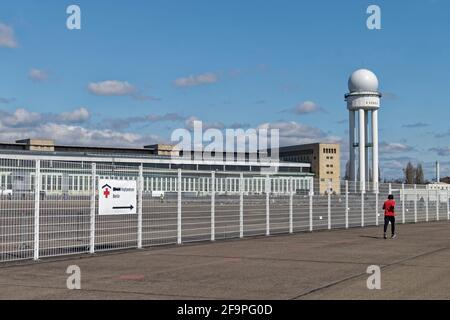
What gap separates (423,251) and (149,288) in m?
9.67

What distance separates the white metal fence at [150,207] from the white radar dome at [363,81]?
214 feet

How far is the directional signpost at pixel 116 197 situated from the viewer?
1654 centimetres

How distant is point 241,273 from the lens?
12508 millimetres

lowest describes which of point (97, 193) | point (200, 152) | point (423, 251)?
point (423, 251)

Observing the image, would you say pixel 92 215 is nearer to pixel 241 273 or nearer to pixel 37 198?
pixel 37 198

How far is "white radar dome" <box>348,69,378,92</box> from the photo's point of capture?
94250mm

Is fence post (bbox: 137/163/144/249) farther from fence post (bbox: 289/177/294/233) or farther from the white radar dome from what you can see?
the white radar dome

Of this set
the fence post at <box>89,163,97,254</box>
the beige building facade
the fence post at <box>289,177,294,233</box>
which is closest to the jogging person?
the fence post at <box>289,177,294,233</box>

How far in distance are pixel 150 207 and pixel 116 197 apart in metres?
1.65

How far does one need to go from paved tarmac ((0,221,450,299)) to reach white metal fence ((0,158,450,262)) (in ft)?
2.82
